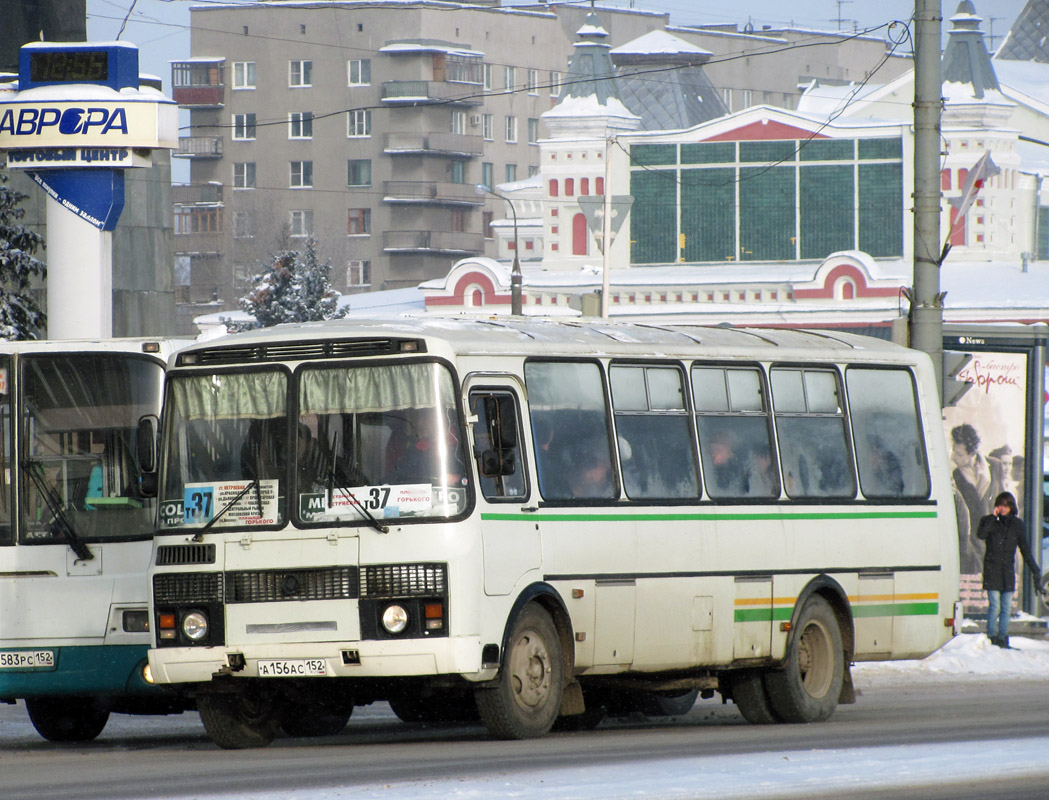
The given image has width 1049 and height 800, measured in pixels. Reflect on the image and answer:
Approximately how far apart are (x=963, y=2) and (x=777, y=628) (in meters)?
69.2

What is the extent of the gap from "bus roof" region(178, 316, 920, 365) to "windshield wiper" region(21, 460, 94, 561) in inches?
55.6

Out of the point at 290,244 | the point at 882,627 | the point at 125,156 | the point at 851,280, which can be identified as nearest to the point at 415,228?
the point at 290,244

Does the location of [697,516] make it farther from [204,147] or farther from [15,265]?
[204,147]

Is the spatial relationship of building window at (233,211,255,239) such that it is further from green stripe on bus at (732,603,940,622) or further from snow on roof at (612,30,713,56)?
green stripe on bus at (732,603,940,622)

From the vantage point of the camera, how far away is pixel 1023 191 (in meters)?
76.0

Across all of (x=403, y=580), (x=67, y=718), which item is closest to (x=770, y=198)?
(x=67, y=718)

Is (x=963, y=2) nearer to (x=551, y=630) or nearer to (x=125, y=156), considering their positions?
(x=125, y=156)

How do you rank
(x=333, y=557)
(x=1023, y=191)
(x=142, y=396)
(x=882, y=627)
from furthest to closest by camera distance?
1. (x=1023, y=191)
2. (x=882, y=627)
3. (x=142, y=396)
4. (x=333, y=557)

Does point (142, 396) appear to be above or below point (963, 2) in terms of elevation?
below

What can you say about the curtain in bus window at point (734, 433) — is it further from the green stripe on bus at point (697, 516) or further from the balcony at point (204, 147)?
the balcony at point (204, 147)

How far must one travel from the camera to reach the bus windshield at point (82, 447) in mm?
13242

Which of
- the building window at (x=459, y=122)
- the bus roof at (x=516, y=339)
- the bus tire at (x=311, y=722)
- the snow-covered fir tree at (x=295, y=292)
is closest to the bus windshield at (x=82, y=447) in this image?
the bus roof at (x=516, y=339)

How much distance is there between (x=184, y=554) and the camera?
12148 millimetres

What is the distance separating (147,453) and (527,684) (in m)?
2.51
